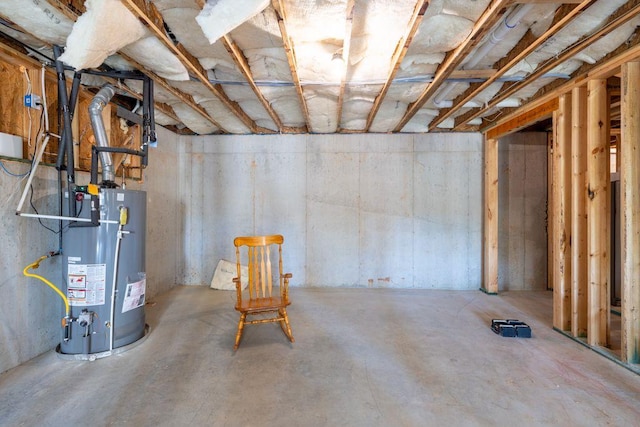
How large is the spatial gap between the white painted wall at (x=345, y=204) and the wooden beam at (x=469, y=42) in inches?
58.6

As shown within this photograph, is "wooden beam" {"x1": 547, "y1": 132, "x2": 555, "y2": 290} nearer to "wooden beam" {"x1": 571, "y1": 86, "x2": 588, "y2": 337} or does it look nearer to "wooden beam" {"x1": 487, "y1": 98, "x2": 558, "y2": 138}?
"wooden beam" {"x1": 487, "y1": 98, "x2": 558, "y2": 138}

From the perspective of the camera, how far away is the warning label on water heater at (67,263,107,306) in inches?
85.1

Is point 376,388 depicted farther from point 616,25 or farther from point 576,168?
point 616,25

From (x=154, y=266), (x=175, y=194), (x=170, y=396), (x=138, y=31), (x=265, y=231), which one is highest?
(x=138, y=31)

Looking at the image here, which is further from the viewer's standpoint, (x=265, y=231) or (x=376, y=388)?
(x=265, y=231)

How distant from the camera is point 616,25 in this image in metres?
1.83

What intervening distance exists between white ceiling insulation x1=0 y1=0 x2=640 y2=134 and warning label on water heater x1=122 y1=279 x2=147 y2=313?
1646mm

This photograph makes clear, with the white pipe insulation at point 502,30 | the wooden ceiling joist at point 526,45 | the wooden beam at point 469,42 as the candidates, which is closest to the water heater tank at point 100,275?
the wooden beam at point 469,42

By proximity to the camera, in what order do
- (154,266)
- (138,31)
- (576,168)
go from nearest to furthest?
(138,31), (576,168), (154,266)

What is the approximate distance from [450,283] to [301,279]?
2.16m

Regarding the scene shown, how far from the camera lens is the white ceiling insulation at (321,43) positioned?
5.51 feet

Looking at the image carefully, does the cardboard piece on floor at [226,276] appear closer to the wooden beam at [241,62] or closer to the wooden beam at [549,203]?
the wooden beam at [241,62]

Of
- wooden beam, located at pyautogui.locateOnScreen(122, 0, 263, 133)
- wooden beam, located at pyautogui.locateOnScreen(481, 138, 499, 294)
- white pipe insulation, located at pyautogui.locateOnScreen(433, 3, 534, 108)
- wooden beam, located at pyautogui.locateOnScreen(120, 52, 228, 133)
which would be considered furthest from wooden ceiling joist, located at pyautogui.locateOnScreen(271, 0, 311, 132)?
wooden beam, located at pyautogui.locateOnScreen(481, 138, 499, 294)

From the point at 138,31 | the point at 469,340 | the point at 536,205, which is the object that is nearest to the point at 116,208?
the point at 138,31
